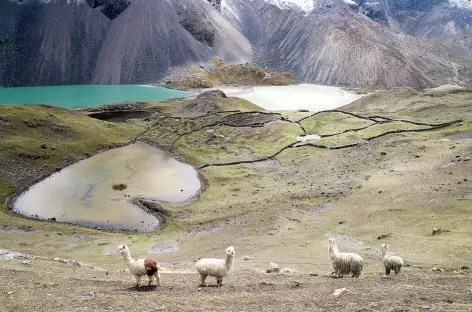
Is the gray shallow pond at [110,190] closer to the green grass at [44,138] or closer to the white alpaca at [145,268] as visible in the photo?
the green grass at [44,138]

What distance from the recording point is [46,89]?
14150 cm

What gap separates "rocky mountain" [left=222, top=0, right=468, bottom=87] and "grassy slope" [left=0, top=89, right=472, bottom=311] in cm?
9438

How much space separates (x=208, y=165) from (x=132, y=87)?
297 ft

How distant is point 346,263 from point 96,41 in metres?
155

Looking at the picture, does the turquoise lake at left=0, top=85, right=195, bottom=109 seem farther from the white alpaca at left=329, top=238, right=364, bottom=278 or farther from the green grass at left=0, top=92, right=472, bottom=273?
the white alpaca at left=329, top=238, right=364, bottom=278

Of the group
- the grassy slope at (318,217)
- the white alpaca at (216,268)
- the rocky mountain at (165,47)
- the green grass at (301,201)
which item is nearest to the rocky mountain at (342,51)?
the rocky mountain at (165,47)

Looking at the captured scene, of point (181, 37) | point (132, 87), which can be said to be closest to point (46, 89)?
point (132, 87)

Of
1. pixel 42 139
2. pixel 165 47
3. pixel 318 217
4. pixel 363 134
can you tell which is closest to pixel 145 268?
pixel 318 217

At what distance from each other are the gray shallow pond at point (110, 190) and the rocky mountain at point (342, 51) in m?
106

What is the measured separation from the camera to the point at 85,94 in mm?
133125

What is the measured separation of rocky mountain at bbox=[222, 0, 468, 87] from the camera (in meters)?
159

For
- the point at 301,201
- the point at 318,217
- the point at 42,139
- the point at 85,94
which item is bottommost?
the point at 85,94

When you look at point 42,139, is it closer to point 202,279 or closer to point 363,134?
point 363,134

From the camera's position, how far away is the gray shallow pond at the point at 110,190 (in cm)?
4660
